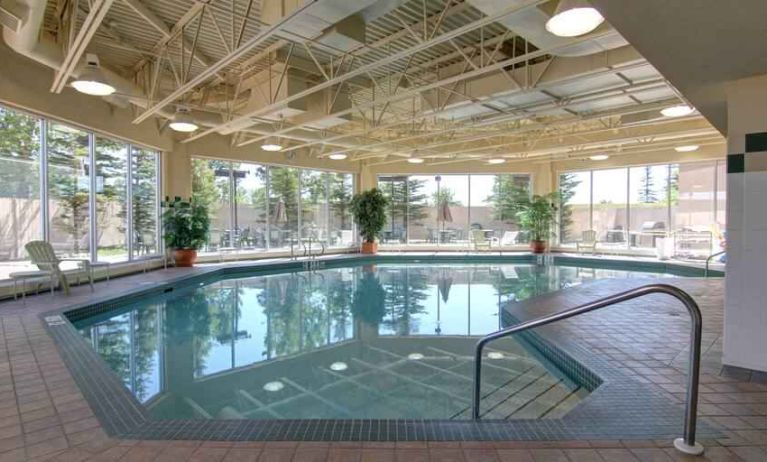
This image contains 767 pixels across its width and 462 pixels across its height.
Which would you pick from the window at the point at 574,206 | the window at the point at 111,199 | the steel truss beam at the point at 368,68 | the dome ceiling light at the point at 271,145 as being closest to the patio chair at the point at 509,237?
the window at the point at 574,206

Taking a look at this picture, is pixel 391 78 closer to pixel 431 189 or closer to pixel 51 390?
pixel 51 390

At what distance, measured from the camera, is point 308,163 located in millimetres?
12992

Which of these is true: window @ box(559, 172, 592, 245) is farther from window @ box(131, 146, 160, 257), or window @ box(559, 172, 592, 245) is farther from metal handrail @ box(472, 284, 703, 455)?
metal handrail @ box(472, 284, 703, 455)

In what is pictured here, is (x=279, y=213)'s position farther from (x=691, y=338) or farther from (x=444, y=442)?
(x=691, y=338)

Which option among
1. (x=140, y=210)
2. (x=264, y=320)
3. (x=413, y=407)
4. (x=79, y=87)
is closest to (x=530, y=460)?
(x=413, y=407)

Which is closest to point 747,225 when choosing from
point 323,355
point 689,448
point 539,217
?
point 689,448

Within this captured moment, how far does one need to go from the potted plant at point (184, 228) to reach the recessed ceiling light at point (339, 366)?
682cm

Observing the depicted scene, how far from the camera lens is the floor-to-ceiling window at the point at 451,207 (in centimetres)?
1470

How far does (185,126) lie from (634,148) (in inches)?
434

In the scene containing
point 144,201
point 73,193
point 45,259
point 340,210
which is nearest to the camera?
point 45,259

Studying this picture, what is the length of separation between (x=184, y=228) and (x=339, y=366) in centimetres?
698

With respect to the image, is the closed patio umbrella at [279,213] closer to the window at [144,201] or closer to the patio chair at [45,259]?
the window at [144,201]

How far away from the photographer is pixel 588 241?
13117mm

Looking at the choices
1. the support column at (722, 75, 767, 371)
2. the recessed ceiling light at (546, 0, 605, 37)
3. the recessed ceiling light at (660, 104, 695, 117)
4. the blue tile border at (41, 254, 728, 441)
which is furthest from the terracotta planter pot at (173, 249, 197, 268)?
the support column at (722, 75, 767, 371)
